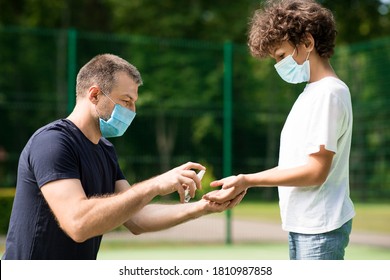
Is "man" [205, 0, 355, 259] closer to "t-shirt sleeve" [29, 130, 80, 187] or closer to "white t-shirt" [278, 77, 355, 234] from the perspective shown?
"white t-shirt" [278, 77, 355, 234]

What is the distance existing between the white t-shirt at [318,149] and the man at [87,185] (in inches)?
13.4

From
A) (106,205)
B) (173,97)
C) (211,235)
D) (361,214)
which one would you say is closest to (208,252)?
(211,235)

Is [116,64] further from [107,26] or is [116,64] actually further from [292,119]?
[107,26]

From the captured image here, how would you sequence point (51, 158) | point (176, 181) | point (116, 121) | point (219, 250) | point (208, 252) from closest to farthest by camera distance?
point (176, 181) < point (51, 158) < point (116, 121) < point (208, 252) < point (219, 250)

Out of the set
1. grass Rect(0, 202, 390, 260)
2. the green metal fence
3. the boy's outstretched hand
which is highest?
the boy's outstretched hand

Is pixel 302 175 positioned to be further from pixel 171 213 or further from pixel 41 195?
pixel 41 195

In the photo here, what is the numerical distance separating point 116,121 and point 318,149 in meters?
0.98

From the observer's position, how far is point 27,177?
131 inches

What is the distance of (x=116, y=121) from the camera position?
3.71 meters

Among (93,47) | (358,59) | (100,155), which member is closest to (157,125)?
(93,47)

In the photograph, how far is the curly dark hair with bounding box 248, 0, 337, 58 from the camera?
12.1 feet

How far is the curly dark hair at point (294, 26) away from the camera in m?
3.68

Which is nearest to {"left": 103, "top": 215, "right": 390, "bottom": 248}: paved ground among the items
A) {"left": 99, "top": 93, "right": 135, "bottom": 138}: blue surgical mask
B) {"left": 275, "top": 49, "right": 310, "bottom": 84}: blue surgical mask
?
{"left": 99, "top": 93, "right": 135, "bottom": 138}: blue surgical mask

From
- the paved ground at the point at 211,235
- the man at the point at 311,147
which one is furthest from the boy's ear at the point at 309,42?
the paved ground at the point at 211,235
